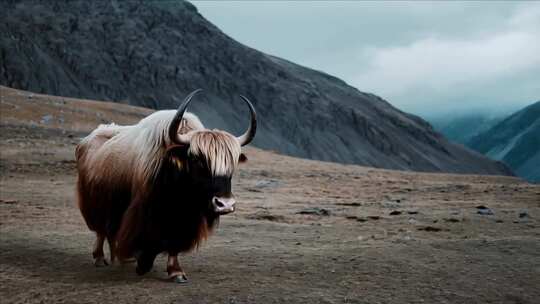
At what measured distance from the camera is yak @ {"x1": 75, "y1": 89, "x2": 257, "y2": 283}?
6.72 meters

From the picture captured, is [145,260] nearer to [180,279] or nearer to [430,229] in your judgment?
[180,279]

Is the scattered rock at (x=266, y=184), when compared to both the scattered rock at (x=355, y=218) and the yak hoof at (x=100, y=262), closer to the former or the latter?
the scattered rock at (x=355, y=218)

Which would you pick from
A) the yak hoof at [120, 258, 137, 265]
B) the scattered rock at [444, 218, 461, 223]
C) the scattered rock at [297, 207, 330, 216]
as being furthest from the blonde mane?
the scattered rock at [297, 207, 330, 216]

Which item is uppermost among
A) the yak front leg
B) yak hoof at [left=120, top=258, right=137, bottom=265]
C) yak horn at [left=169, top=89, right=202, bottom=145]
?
yak horn at [left=169, top=89, right=202, bottom=145]

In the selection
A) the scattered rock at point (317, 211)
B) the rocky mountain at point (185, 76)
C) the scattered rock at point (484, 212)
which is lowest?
the scattered rock at point (317, 211)

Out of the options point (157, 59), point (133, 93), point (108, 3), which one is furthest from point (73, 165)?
point (108, 3)

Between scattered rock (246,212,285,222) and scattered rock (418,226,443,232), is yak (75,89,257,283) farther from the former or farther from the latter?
scattered rock (246,212,285,222)

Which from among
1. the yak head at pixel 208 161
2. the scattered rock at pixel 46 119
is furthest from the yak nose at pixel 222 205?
the scattered rock at pixel 46 119

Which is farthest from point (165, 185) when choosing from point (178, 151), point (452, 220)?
point (452, 220)

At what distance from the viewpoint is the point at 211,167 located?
6.60m

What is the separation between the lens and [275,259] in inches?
335

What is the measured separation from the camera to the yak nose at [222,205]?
631 centimetres

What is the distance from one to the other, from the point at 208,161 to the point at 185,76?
114 m

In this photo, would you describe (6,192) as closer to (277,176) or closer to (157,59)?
(277,176)
